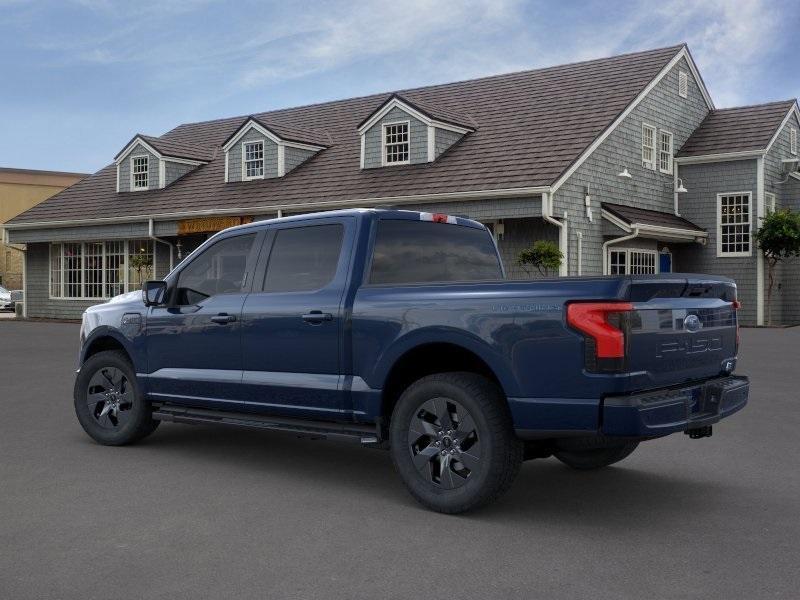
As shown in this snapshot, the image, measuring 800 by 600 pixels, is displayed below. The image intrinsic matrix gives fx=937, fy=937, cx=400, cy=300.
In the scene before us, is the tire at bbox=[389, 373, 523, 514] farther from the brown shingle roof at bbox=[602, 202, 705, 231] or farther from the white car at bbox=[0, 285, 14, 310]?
the white car at bbox=[0, 285, 14, 310]

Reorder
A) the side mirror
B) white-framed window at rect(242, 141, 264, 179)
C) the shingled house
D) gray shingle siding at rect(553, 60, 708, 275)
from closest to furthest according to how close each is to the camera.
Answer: the side mirror < gray shingle siding at rect(553, 60, 708, 275) < the shingled house < white-framed window at rect(242, 141, 264, 179)

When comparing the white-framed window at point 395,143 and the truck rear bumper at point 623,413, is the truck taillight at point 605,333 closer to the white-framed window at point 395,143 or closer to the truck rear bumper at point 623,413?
the truck rear bumper at point 623,413

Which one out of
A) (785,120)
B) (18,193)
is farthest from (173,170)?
(18,193)

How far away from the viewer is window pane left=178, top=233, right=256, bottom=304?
7379 mm

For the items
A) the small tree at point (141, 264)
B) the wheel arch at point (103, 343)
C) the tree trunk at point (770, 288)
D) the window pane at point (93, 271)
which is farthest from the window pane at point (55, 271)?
the wheel arch at point (103, 343)

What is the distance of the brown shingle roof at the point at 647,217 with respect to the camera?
24.0 m

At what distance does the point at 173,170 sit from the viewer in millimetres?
31781

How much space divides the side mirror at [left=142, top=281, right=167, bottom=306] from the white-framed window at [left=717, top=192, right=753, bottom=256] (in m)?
21.9

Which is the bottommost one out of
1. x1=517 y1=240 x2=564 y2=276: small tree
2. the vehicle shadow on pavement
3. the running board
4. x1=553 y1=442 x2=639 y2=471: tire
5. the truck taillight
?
the vehicle shadow on pavement

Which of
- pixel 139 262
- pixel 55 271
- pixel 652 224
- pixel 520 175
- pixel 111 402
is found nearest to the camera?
pixel 111 402

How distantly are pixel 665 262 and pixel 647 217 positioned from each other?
8.00 feet

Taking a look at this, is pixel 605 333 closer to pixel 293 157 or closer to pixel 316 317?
pixel 316 317

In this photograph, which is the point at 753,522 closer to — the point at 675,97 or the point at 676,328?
the point at 676,328

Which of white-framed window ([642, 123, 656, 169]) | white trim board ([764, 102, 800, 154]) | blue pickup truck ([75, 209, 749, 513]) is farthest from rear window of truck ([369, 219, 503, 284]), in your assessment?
white trim board ([764, 102, 800, 154])
